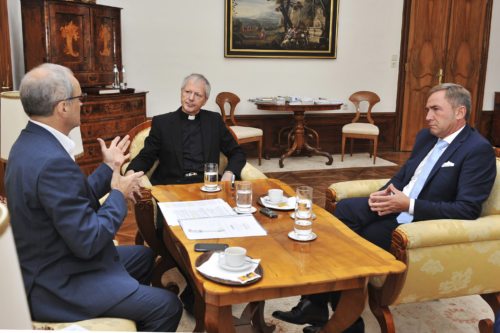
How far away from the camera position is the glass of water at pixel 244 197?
92.0 inches

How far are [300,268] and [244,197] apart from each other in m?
0.65

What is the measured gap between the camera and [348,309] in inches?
76.5

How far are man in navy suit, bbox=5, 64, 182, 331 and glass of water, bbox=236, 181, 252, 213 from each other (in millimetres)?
605

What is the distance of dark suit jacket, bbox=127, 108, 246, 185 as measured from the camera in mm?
3338

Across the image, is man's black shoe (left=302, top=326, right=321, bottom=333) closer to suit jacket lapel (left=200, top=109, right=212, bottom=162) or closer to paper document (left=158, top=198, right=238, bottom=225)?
paper document (left=158, top=198, right=238, bottom=225)

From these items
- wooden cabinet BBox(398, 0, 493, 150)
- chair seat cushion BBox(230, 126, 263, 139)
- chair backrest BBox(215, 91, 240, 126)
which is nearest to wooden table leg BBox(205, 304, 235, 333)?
chair seat cushion BBox(230, 126, 263, 139)

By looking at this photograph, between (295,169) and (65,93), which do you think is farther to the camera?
(295,169)

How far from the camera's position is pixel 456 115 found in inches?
104

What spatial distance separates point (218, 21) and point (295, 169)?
2.25 meters

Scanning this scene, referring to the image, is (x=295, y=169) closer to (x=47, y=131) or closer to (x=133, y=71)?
(x=133, y=71)

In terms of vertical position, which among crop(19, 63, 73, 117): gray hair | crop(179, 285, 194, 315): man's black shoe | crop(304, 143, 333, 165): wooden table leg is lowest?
crop(179, 285, 194, 315): man's black shoe

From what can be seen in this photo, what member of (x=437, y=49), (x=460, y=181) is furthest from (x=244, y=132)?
(x=460, y=181)

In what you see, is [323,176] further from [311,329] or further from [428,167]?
[311,329]

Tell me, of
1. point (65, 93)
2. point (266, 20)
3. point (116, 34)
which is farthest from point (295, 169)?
point (65, 93)
